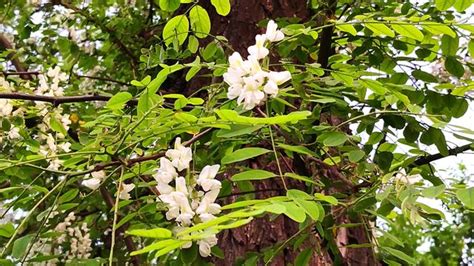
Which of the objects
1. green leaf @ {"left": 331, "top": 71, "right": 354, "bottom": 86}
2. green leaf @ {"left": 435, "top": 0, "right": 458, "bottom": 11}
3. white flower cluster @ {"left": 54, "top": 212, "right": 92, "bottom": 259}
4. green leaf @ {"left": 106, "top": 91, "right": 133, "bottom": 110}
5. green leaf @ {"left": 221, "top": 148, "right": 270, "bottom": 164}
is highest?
green leaf @ {"left": 435, "top": 0, "right": 458, "bottom": 11}

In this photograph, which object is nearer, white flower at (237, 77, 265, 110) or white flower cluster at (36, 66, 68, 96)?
white flower at (237, 77, 265, 110)

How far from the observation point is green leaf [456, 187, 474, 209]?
2.20ft

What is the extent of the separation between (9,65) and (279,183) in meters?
1.01

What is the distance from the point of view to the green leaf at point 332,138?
2.90 ft

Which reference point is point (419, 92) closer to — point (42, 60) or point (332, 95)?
point (332, 95)

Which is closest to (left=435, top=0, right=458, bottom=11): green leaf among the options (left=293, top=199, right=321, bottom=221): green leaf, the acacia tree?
the acacia tree

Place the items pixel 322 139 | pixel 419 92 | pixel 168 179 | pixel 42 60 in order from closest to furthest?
1. pixel 168 179
2. pixel 322 139
3. pixel 419 92
4. pixel 42 60

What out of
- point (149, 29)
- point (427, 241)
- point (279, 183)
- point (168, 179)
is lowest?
point (427, 241)

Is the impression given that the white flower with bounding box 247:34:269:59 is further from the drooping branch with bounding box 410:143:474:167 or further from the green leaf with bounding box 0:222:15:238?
the green leaf with bounding box 0:222:15:238

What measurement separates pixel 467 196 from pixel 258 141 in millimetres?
350

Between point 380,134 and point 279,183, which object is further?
point 279,183

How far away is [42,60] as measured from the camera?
78.8 inches

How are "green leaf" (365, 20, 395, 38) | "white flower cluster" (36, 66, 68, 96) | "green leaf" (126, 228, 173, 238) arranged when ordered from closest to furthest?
"green leaf" (126, 228, 173, 238) < "green leaf" (365, 20, 395, 38) < "white flower cluster" (36, 66, 68, 96)

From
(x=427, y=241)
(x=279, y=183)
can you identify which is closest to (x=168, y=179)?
(x=279, y=183)
